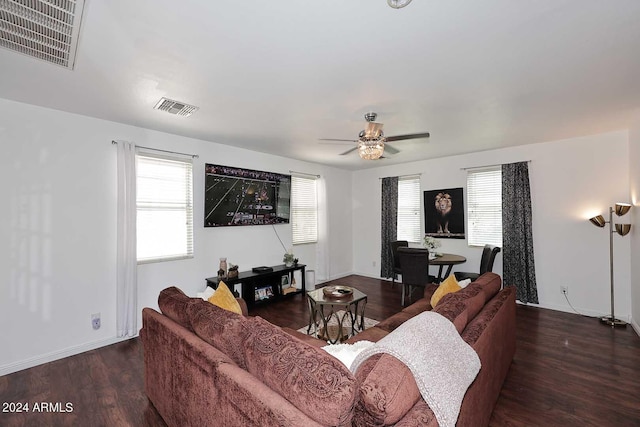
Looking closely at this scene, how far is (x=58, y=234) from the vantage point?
10.1ft

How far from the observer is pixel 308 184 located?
6.10 meters

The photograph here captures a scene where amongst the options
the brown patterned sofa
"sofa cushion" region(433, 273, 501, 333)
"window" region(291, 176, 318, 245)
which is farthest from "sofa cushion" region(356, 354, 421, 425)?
"window" region(291, 176, 318, 245)

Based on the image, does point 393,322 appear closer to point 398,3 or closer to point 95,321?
point 398,3

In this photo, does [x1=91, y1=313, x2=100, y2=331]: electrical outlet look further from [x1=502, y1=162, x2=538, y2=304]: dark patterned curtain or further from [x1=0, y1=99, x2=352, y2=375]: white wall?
[x1=502, y1=162, x2=538, y2=304]: dark patterned curtain

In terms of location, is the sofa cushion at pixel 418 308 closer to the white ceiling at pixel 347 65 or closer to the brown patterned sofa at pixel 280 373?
the brown patterned sofa at pixel 280 373

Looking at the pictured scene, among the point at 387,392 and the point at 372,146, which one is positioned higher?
the point at 372,146

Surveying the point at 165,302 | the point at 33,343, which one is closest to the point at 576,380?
the point at 165,302

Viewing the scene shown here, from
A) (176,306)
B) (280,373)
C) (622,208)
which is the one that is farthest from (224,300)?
(622,208)

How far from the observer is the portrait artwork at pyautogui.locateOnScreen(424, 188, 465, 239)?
5.45 meters

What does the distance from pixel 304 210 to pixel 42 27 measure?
15.1 ft

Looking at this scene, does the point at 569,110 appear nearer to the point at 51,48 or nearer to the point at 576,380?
the point at 576,380

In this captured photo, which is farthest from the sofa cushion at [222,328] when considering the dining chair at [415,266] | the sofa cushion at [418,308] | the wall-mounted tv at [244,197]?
the dining chair at [415,266]

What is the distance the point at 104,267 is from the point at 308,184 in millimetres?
3771

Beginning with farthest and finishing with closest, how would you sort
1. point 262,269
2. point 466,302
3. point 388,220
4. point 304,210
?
1. point 388,220
2. point 304,210
3. point 262,269
4. point 466,302
